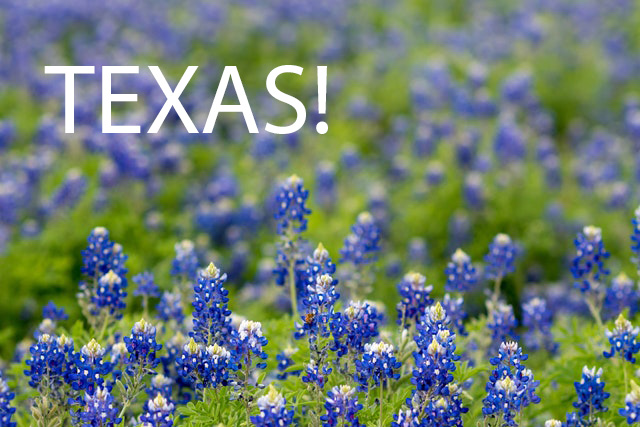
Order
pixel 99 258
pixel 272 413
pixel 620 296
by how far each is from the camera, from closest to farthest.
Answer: pixel 272 413, pixel 99 258, pixel 620 296

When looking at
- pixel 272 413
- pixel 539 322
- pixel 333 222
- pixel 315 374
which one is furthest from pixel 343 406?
pixel 333 222

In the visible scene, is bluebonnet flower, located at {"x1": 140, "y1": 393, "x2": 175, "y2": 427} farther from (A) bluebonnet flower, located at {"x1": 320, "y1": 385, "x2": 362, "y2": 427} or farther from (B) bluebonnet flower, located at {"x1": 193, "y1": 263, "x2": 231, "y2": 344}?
(A) bluebonnet flower, located at {"x1": 320, "y1": 385, "x2": 362, "y2": 427}

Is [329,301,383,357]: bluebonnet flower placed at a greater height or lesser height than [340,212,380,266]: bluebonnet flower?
lesser

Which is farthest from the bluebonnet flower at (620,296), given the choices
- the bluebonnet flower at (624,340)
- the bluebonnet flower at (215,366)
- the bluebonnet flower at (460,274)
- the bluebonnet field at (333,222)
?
the bluebonnet flower at (215,366)

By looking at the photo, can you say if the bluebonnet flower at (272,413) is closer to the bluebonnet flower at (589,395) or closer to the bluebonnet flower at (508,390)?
the bluebonnet flower at (508,390)

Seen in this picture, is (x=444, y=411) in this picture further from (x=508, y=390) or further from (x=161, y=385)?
(x=161, y=385)

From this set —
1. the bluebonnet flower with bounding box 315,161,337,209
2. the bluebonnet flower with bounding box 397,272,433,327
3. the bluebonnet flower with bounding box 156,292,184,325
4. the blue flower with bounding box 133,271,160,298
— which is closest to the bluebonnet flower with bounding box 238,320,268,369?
the bluebonnet flower with bounding box 397,272,433,327
